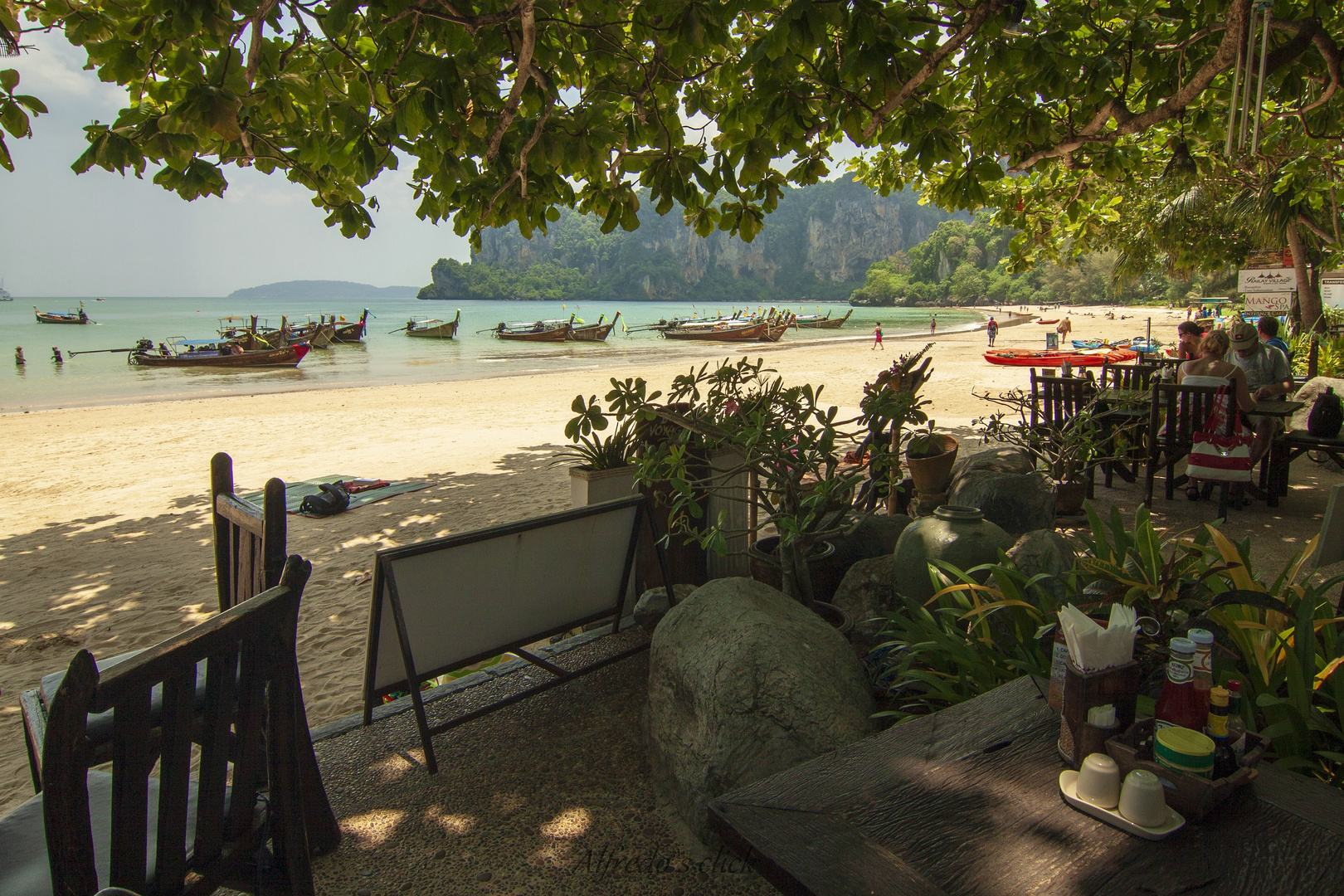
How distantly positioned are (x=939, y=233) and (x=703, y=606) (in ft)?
453

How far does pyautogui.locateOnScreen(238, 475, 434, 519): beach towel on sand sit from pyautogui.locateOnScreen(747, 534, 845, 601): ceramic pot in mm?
4585

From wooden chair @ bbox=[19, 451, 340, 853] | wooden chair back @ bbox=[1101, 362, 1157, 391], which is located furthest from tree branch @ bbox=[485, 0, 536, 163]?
wooden chair back @ bbox=[1101, 362, 1157, 391]

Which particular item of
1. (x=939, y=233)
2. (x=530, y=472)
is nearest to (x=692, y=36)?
(x=530, y=472)

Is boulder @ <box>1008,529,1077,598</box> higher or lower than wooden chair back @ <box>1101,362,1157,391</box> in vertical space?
lower

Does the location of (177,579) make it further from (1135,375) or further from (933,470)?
(1135,375)

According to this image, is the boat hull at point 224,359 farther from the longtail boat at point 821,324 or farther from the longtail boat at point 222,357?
the longtail boat at point 821,324

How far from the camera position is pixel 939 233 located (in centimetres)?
12688

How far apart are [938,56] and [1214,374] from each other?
137 inches

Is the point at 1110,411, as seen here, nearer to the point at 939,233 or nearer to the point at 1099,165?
the point at 1099,165

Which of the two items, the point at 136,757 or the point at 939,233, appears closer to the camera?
the point at 136,757

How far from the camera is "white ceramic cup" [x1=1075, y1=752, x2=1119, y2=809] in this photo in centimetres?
125

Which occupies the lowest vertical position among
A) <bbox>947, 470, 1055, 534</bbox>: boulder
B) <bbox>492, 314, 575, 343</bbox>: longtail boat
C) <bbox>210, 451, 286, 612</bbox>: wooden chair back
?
<bbox>947, 470, 1055, 534</bbox>: boulder

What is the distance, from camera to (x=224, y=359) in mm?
26781

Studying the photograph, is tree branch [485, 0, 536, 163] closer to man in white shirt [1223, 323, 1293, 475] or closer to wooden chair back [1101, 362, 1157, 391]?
A: man in white shirt [1223, 323, 1293, 475]
